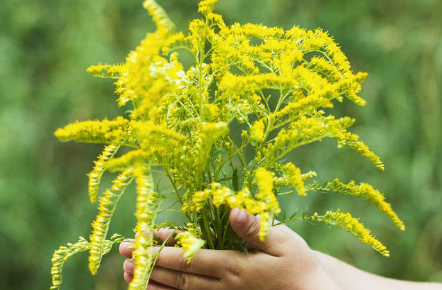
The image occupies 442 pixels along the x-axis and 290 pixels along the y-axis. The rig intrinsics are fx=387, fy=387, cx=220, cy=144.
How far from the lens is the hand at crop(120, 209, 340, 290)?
1.80 feet

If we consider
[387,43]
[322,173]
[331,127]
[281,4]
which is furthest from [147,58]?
[387,43]

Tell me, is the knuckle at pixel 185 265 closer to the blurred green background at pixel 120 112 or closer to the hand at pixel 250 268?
the hand at pixel 250 268

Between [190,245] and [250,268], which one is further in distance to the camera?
[250,268]

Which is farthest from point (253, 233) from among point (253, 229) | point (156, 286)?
point (156, 286)

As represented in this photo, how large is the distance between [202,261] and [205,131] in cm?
21

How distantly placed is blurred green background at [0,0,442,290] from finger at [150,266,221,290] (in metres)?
0.80

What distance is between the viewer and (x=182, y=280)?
1.96 feet

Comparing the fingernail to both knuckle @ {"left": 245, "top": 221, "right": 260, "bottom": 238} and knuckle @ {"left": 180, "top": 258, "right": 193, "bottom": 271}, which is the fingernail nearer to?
knuckle @ {"left": 245, "top": 221, "right": 260, "bottom": 238}

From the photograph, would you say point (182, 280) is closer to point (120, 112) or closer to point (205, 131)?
point (205, 131)

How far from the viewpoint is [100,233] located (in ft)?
1.49

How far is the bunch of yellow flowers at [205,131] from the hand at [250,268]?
0.03 m

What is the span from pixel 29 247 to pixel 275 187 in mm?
1197

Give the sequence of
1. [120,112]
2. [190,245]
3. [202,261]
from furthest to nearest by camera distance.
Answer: [120,112] → [202,261] → [190,245]

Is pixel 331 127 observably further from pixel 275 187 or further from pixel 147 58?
pixel 147 58
